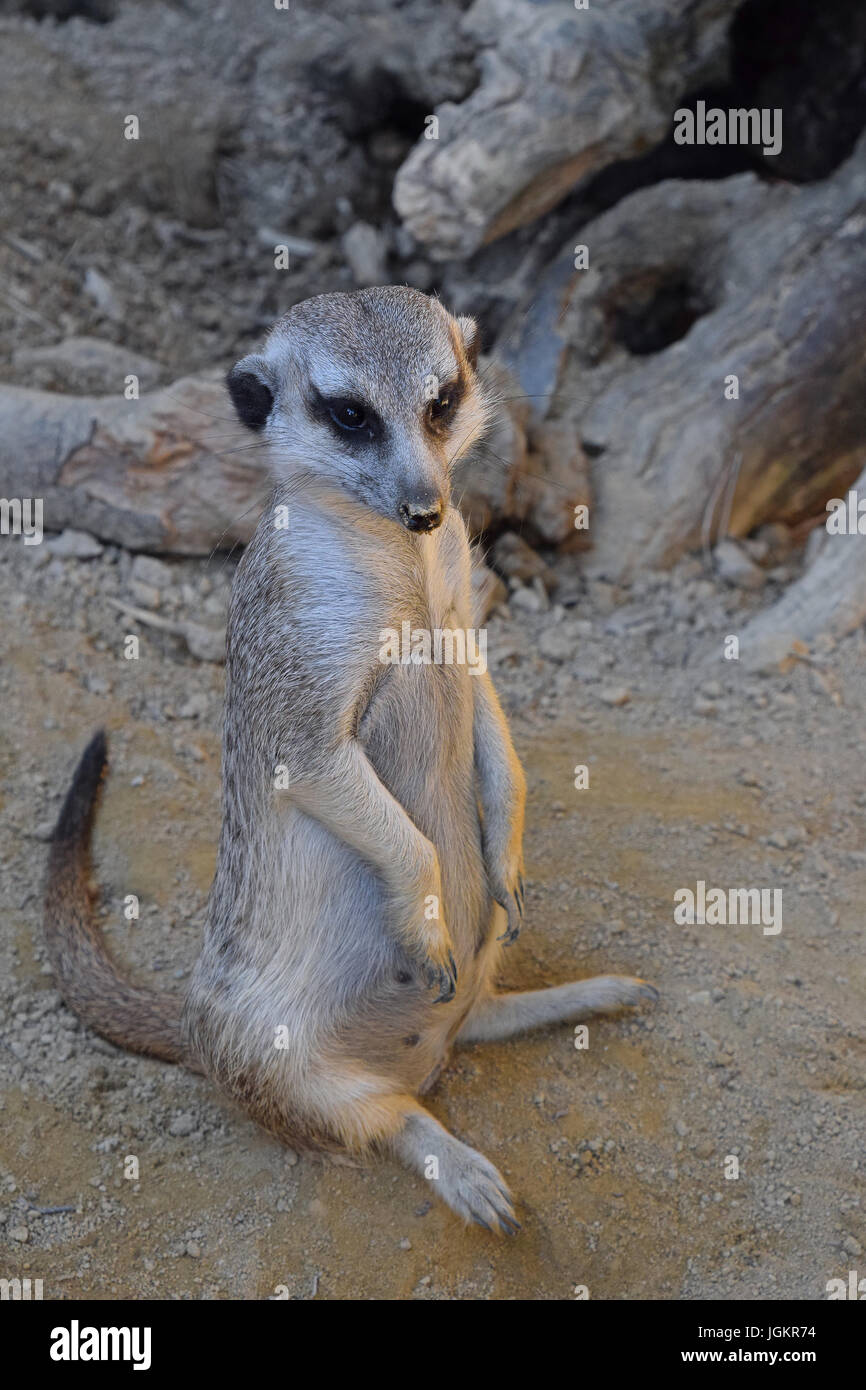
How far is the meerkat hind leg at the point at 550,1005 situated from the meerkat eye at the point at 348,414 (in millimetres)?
1476

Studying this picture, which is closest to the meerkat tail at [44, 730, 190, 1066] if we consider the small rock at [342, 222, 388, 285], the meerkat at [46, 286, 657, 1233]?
the meerkat at [46, 286, 657, 1233]

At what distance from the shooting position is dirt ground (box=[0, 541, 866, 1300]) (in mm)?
2543

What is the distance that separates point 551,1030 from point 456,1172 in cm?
57

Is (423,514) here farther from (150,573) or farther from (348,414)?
(150,573)

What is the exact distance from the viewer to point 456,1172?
8.56ft

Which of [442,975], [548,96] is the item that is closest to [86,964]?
[442,975]

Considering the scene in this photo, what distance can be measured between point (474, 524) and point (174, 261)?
7.71 feet

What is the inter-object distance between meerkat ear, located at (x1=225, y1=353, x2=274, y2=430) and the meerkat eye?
0.26 meters

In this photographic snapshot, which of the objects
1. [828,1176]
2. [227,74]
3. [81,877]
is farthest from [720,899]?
[227,74]

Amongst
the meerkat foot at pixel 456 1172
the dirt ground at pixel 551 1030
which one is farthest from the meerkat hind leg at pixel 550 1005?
the meerkat foot at pixel 456 1172

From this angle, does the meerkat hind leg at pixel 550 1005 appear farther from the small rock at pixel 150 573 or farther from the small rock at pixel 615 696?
the small rock at pixel 150 573

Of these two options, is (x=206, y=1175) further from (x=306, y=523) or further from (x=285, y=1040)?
(x=306, y=523)

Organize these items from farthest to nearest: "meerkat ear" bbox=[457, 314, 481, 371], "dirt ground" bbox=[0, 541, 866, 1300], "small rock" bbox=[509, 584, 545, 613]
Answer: "small rock" bbox=[509, 584, 545, 613], "meerkat ear" bbox=[457, 314, 481, 371], "dirt ground" bbox=[0, 541, 866, 1300]

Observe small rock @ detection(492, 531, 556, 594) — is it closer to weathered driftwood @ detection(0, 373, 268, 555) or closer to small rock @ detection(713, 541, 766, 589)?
small rock @ detection(713, 541, 766, 589)
